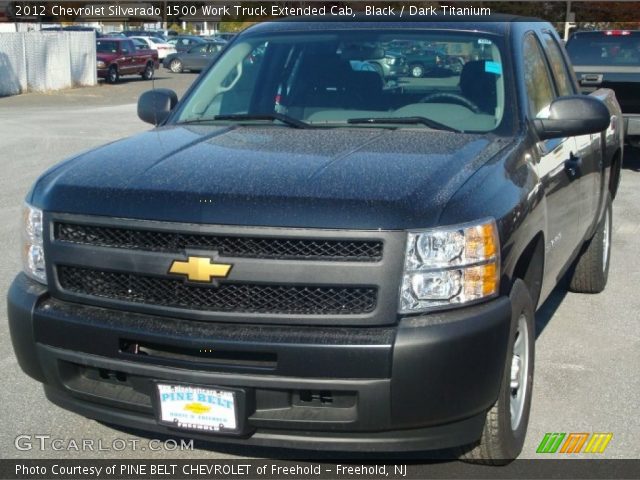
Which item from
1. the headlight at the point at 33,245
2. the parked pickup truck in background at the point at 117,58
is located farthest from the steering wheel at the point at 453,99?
the parked pickup truck in background at the point at 117,58

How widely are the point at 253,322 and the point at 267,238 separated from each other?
31 cm

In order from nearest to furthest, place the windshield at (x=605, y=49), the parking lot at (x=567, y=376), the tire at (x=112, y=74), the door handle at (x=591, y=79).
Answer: the parking lot at (x=567, y=376) < the door handle at (x=591, y=79) < the windshield at (x=605, y=49) < the tire at (x=112, y=74)

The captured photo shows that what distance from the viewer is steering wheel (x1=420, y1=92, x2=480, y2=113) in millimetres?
4723

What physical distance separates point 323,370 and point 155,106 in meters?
2.54

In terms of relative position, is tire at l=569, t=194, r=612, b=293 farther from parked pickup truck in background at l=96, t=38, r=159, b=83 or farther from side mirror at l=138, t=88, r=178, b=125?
parked pickup truck in background at l=96, t=38, r=159, b=83

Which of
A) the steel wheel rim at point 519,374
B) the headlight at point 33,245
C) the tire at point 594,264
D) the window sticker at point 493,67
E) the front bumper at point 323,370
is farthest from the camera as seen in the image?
the tire at point 594,264

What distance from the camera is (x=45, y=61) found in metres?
29.6

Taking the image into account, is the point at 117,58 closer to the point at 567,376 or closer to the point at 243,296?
the point at 567,376

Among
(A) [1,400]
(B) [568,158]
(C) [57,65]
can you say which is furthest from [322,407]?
(C) [57,65]

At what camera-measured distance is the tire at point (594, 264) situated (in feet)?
21.7

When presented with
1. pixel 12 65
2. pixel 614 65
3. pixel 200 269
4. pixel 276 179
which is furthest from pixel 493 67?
pixel 12 65

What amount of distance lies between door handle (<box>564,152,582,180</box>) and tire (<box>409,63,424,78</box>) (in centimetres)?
91

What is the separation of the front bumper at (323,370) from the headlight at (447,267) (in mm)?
61

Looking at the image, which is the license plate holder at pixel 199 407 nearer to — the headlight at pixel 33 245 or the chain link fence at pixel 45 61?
the headlight at pixel 33 245
